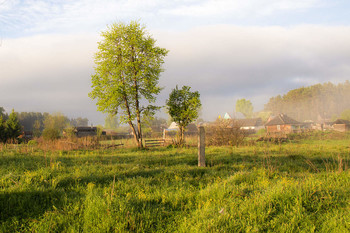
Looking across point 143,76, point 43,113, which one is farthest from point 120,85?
point 43,113

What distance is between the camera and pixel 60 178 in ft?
25.3

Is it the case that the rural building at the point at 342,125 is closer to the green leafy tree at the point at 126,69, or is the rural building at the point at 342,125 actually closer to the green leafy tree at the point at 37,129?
the green leafy tree at the point at 126,69

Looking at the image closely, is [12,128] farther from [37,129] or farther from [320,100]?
[320,100]

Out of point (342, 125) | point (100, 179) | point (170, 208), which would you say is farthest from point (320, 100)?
point (170, 208)

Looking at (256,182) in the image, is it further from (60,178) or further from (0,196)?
(0,196)

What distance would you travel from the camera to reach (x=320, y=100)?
102 metres

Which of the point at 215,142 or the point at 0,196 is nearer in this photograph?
Result: the point at 0,196

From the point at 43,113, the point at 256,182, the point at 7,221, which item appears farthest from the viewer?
the point at 43,113

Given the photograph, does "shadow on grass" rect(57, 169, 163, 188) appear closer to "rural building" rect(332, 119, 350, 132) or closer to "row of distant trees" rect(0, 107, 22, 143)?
"row of distant trees" rect(0, 107, 22, 143)

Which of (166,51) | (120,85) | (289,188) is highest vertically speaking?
(166,51)

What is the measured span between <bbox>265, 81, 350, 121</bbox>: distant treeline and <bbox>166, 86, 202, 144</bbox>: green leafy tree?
92.3 metres

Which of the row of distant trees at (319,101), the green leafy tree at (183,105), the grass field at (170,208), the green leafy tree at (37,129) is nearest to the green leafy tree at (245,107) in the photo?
the row of distant trees at (319,101)

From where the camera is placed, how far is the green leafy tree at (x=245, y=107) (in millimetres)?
123375

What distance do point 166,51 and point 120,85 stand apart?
5.91m
